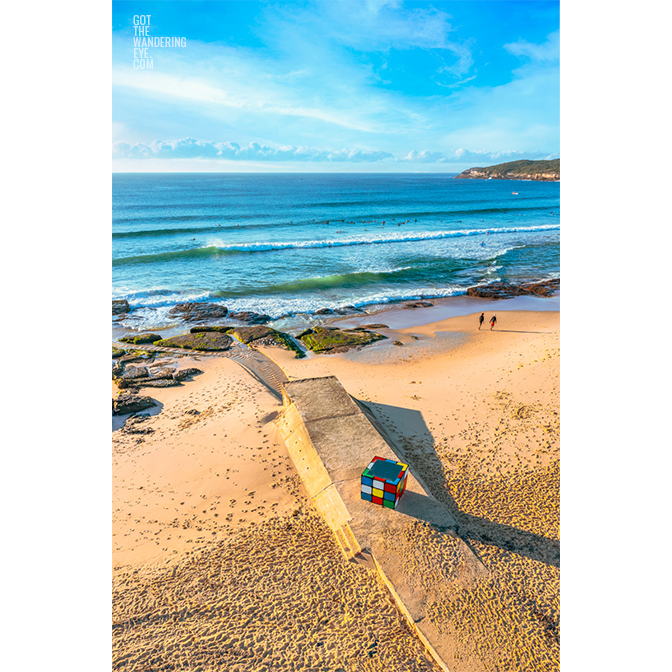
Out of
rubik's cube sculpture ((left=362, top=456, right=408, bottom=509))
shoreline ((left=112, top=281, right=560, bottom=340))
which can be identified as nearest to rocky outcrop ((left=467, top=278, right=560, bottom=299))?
shoreline ((left=112, top=281, right=560, bottom=340))

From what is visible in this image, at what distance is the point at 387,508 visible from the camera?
24.3ft

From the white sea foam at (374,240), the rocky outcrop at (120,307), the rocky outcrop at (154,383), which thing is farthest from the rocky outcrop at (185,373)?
the white sea foam at (374,240)

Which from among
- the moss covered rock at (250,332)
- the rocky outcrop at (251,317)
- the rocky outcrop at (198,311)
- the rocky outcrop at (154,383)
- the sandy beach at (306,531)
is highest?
the rocky outcrop at (198,311)

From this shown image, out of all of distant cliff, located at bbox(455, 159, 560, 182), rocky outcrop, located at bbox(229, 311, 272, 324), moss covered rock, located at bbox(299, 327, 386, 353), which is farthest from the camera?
distant cliff, located at bbox(455, 159, 560, 182)

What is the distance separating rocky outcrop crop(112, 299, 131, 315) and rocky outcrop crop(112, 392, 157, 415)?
10.5 meters

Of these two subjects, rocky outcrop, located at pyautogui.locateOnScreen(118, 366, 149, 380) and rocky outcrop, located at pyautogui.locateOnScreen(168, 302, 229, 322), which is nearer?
rocky outcrop, located at pyautogui.locateOnScreen(118, 366, 149, 380)

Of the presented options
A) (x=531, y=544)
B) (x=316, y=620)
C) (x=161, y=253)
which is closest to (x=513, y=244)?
(x=161, y=253)

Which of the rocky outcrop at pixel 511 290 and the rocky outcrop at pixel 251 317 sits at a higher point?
the rocky outcrop at pixel 511 290

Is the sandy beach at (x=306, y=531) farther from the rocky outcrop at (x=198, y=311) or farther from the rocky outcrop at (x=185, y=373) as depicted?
the rocky outcrop at (x=198, y=311)

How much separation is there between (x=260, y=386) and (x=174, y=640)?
885cm

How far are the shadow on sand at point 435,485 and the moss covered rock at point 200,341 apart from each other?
8622 millimetres

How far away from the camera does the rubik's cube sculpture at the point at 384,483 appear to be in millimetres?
7207

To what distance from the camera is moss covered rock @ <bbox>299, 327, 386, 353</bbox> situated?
1758cm

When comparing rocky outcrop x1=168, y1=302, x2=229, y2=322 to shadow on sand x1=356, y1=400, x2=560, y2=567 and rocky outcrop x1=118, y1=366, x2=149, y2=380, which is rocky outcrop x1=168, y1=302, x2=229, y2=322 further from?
shadow on sand x1=356, y1=400, x2=560, y2=567
